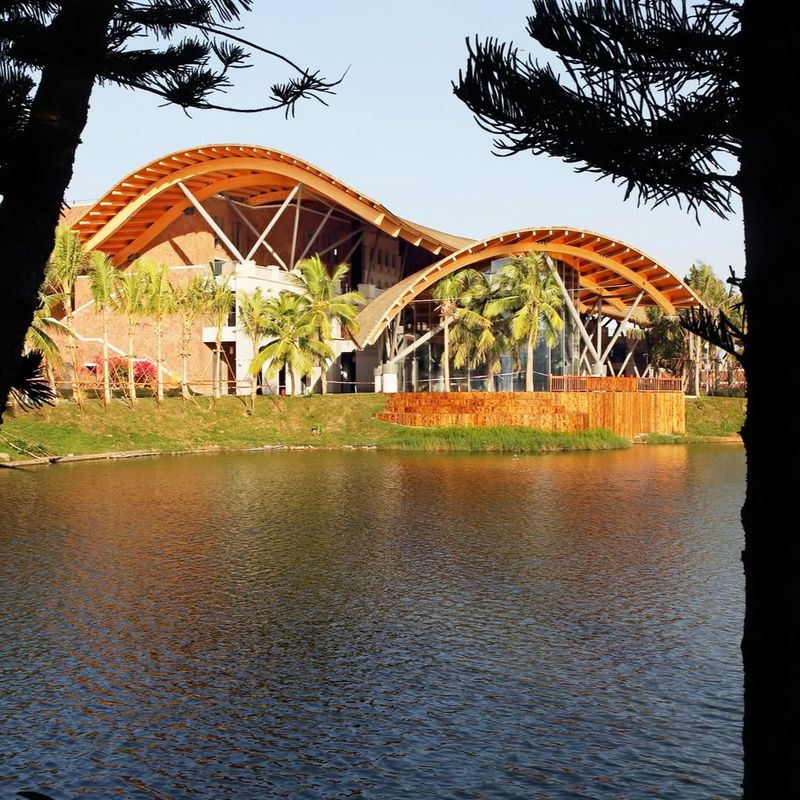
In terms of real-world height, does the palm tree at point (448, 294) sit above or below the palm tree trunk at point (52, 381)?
above

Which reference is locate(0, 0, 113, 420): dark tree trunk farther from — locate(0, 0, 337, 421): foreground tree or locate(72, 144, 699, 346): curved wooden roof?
locate(72, 144, 699, 346): curved wooden roof

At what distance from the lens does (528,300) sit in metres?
47.7

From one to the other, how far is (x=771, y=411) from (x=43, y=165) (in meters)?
2.92

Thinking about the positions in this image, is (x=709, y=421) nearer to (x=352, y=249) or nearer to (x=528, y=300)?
(x=528, y=300)

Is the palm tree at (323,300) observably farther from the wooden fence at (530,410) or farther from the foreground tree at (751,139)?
the foreground tree at (751,139)

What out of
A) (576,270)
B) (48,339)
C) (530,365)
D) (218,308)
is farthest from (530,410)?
(48,339)

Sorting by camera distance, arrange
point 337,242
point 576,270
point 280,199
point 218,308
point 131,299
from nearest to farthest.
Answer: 1. point 131,299
2. point 218,308
3. point 280,199
4. point 576,270
5. point 337,242

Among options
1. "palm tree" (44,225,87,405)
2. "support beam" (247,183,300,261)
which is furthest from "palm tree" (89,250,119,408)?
"support beam" (247,183,300,261)

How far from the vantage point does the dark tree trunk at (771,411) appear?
364 cm

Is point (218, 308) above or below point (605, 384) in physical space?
above

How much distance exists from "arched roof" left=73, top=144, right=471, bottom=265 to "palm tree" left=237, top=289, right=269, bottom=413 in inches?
269

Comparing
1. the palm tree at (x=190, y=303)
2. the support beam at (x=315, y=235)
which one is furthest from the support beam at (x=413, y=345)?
the palm tree at (x=190, y=303)

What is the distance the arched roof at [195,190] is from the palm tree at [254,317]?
22.4 feet

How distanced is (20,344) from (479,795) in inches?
205
